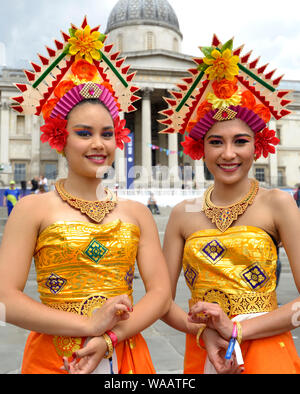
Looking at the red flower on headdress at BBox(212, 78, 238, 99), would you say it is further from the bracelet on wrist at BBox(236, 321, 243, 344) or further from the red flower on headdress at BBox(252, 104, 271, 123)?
the bracelet on wrist at BBox(236, 321, 243, 344)

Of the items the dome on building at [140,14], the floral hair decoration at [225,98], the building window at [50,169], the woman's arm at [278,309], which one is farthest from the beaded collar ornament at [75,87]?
the dome on building at [140,14]

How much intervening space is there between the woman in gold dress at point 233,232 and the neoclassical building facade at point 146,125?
25368 millimetres

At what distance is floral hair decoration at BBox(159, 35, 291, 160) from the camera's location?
236cm

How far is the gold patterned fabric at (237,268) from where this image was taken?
2.19 m

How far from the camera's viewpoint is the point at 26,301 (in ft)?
6.24

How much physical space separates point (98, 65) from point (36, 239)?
1.09 metres

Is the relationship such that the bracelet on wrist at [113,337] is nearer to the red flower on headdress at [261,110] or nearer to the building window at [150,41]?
the red flower on headdress at [261,110]

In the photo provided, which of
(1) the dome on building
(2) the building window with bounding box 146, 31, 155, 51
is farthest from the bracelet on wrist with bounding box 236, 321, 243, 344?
(1) the dome on building

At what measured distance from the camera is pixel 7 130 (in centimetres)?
3578

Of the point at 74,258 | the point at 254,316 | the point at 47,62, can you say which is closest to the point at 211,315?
the point at 254,316

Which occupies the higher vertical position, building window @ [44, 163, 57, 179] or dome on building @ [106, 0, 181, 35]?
dome on building @ [106, 0, 181, 35]

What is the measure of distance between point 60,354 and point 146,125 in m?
32.1

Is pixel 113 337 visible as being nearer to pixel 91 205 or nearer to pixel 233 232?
pixel 91 205

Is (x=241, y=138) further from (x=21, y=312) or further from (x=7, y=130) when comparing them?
(x=7, y=130)
